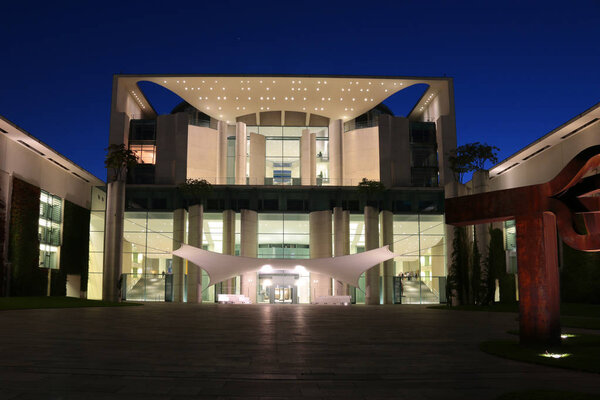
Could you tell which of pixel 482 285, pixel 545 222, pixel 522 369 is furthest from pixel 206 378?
pixel 482 285

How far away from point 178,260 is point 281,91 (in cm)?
1658

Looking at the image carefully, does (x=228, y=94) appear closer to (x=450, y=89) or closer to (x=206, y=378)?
(x=450, y=89)

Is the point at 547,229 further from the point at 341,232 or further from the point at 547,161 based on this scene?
the point at 341,232

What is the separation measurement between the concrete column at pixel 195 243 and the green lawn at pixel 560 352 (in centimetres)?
3280

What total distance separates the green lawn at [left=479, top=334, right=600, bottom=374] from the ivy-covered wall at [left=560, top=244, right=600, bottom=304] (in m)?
20.4

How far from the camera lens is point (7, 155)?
106 ft

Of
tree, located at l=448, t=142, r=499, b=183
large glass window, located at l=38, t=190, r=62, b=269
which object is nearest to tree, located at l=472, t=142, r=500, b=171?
tree, located at l=448, t=142, r=499, b=183

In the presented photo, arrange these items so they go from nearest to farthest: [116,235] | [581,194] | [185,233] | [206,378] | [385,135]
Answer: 1. [206,378]
2. [581,194]
3. [116,235]
4. [185,233]
5. [385,135]

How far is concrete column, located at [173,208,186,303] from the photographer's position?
3994cm

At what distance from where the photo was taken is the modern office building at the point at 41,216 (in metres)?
32.2

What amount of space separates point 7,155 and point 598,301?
108ft

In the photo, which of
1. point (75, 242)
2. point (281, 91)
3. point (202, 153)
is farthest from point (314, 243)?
point (75, 242)

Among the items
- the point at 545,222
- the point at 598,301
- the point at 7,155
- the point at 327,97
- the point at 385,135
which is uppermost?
the point at 327,97

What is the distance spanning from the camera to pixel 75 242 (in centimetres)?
4144
